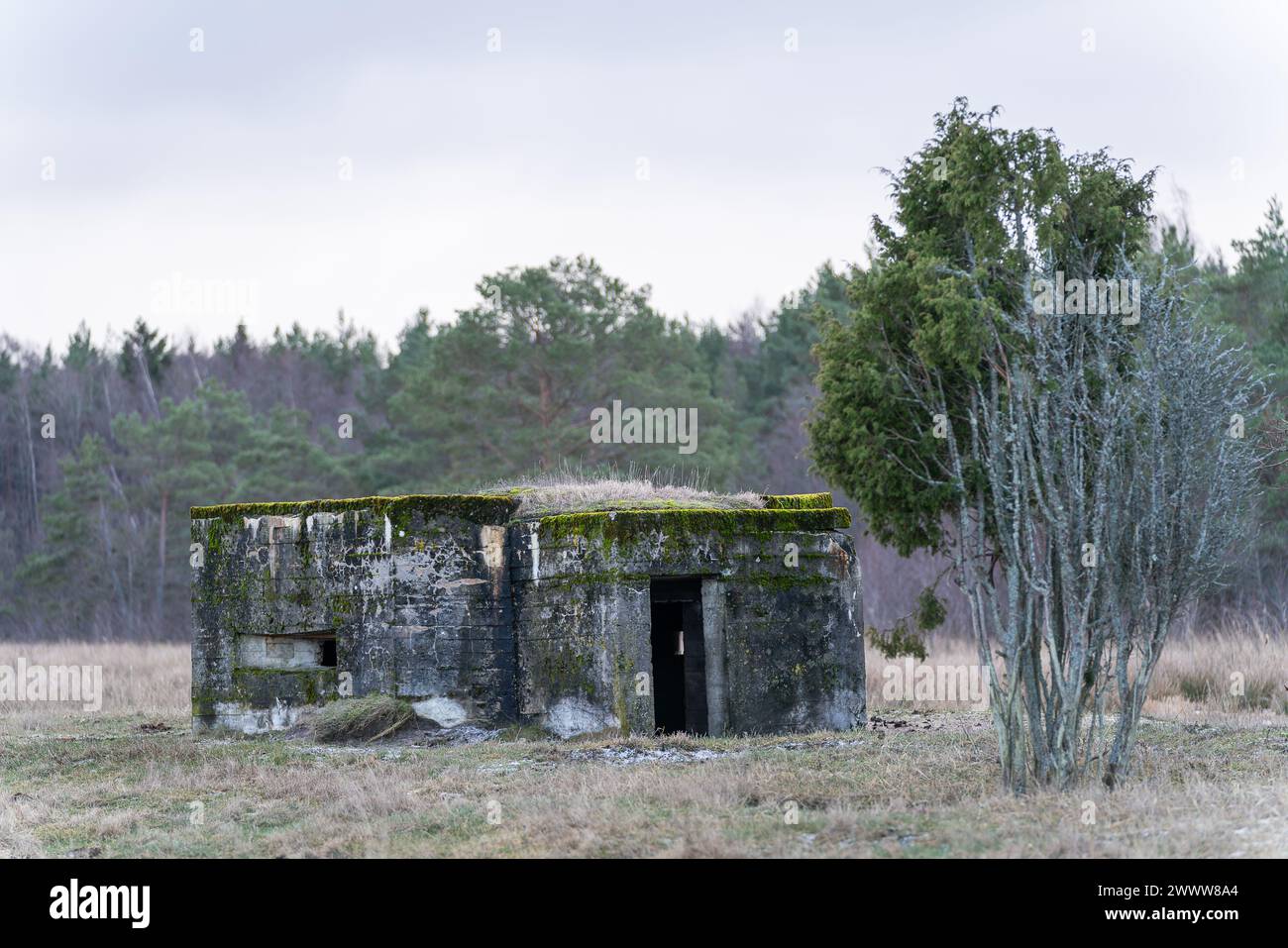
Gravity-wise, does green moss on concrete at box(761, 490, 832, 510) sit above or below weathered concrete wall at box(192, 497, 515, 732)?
above

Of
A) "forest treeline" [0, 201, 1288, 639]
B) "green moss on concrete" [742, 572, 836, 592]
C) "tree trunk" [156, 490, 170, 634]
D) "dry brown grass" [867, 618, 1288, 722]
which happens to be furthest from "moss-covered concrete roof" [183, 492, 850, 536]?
"tree trunk" [156, 490, 170, 634]

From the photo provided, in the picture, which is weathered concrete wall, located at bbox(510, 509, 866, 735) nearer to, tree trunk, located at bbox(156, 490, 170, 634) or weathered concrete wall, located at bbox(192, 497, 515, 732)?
weathered concrete wall, located at bbox(192, 497, 515, 732)

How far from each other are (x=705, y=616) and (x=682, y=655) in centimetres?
298

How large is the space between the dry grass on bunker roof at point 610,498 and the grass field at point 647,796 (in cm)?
A: 225

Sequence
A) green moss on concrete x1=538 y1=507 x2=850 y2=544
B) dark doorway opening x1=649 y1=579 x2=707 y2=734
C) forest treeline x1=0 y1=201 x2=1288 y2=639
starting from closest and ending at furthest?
green moss on concrete x1=538 y1=507 x2=850 y2=544 < dark doorway opening x1=649 y1=579 x2=707 y2=734 < forest treeline x1=0 y1=201 x2=1288 y2=639

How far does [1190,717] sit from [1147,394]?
6054mm

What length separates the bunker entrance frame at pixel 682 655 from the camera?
13.7 m

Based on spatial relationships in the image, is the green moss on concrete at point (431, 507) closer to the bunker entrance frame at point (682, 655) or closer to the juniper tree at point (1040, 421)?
the bunker entrance frame at point (682, 655)

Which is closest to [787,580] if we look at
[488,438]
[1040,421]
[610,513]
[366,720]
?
[610,513]

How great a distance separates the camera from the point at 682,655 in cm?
1650

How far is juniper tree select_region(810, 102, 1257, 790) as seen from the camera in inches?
384

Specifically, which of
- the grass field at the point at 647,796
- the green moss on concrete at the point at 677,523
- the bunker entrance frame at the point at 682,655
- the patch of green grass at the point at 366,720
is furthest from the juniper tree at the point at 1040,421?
the patch of green grass at the point at 366,720

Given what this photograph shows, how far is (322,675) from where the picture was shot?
14.6m

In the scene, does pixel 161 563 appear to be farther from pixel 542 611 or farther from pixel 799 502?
pixel 799 502
